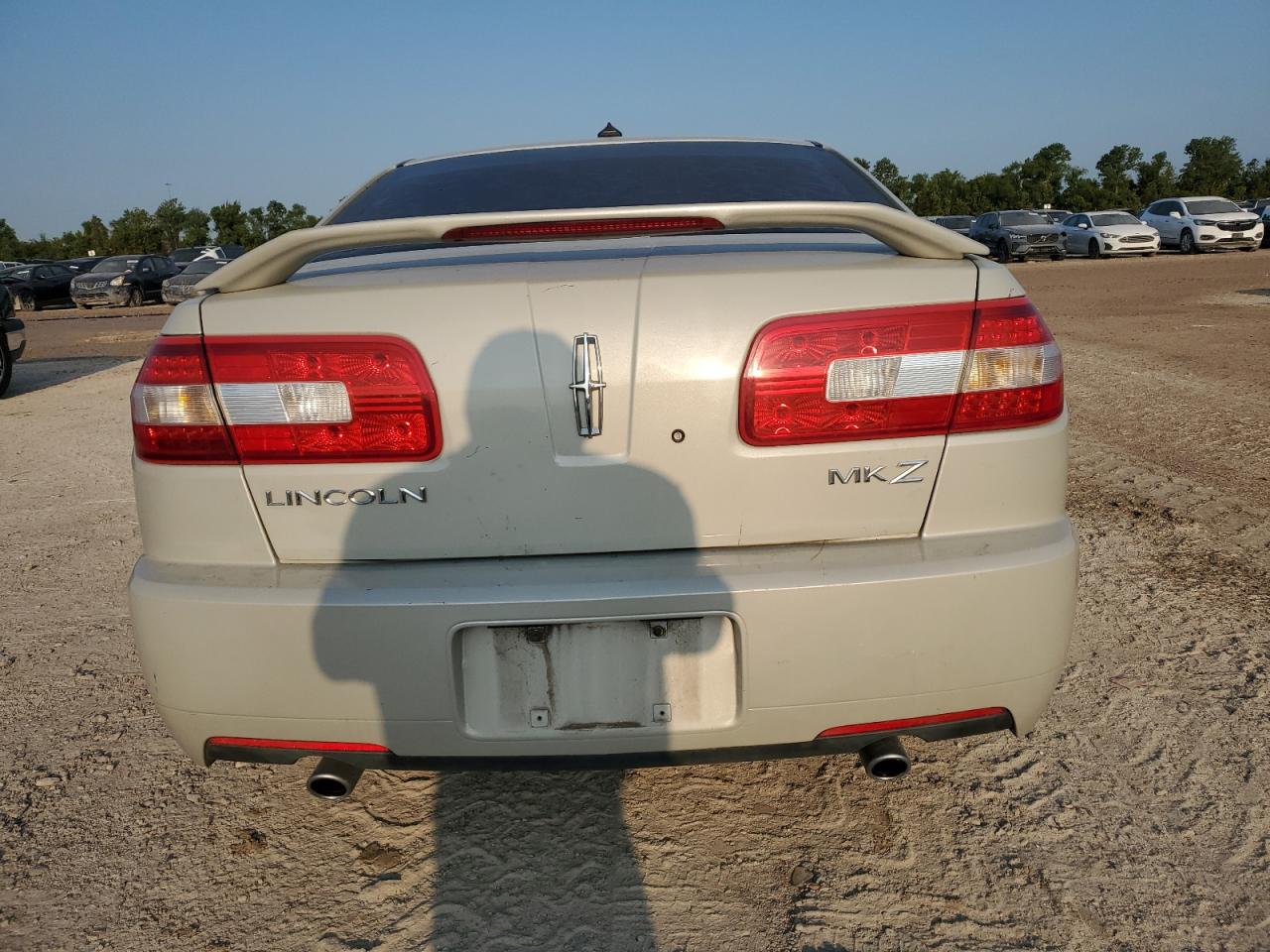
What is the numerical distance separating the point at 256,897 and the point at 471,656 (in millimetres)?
819

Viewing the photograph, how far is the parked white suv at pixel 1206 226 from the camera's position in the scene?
97.8ft

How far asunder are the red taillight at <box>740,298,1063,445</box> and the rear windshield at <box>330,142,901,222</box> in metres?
0.84

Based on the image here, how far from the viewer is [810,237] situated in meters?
2.27

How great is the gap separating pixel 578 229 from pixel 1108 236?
105 ft

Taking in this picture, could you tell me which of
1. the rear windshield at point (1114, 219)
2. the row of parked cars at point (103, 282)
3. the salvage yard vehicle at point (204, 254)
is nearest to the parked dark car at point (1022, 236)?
the rear windshield at point (1114, 219)

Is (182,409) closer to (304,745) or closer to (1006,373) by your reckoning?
(304,745)

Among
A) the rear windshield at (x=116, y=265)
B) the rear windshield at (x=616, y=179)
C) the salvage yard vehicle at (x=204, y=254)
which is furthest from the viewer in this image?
the salvage yard vehicle at (x=204, y=254)

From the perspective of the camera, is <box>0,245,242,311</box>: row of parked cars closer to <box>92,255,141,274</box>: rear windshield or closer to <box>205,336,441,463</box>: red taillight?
<box>92,255,141,274</box>: rear windshield

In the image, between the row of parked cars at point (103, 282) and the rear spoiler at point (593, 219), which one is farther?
the row of parked cars at point (103, 282)

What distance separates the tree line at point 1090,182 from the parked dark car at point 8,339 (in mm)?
59536

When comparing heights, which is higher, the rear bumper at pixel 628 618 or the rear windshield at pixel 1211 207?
the rear windshield at pixel 1211 207

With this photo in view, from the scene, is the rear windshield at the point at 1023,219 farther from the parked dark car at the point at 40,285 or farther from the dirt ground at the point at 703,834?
the dirt ground at the point at 703,834

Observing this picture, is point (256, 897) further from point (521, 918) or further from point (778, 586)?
point (778, 586)

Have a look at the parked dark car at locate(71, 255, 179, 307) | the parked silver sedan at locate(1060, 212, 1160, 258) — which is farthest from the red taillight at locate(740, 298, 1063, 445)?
the parked silver sedan at locate(1060, 212, 1160, 258)
